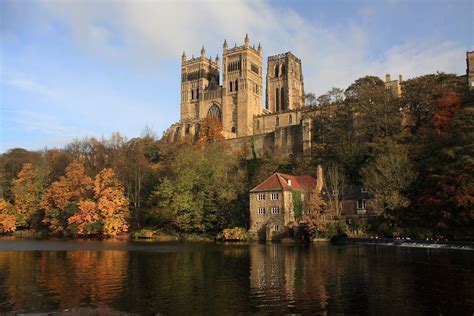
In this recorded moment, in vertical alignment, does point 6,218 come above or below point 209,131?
below

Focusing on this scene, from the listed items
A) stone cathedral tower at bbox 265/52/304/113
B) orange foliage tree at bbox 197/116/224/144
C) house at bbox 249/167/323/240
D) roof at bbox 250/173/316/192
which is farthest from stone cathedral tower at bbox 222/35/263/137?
house at bbox 249/167/323/240

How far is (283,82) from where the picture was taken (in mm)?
114062

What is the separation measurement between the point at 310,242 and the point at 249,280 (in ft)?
76.5

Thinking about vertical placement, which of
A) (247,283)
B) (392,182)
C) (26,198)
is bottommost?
(247,283)

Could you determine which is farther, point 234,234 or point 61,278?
point 234,234

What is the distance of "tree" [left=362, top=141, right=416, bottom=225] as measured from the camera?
141 ft

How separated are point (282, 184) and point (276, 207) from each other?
8.54 ft

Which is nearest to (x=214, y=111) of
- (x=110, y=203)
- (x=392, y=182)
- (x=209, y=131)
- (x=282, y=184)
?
(x=209, y=131)

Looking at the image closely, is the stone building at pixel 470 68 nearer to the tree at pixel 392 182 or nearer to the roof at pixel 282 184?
the tree at pixel 392 182

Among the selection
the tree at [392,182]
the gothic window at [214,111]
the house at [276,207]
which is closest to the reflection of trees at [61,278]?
the house at [276,207]

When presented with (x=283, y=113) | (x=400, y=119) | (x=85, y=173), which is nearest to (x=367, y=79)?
(x=400, y=119)

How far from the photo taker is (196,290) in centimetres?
1997

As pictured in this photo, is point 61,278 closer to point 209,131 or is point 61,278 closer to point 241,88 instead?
point 209,131

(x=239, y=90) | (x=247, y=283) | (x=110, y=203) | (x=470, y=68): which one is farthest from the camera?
(x=239, y=90)
